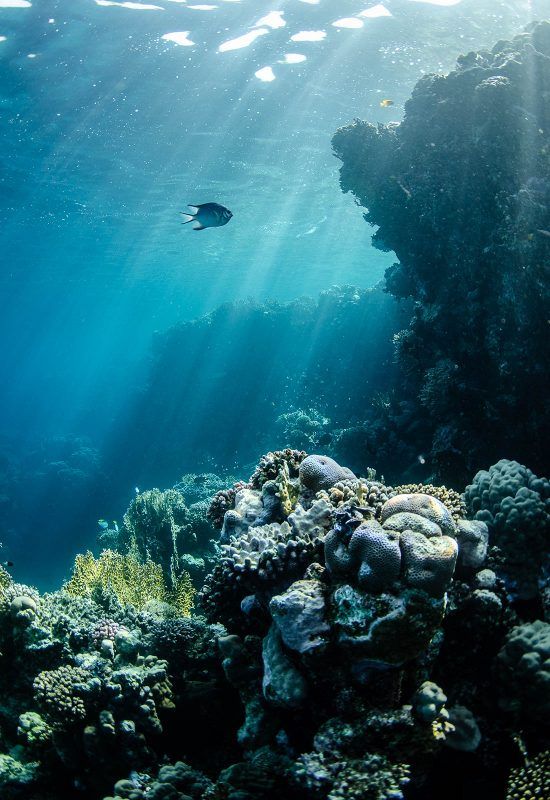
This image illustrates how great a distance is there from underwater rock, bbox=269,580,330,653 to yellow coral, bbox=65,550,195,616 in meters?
4.36

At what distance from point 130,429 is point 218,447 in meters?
7.46

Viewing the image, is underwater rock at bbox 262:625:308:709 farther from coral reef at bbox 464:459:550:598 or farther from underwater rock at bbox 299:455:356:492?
coral reef at bbox 464:459:550:598

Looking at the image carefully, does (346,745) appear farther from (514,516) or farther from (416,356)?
(416,356)

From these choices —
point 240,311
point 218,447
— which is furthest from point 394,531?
point 240,311

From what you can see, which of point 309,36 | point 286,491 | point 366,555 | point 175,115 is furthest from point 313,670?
point 175,115

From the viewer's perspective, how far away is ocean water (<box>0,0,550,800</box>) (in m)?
4.96

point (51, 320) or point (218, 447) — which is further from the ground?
point (51, 320)

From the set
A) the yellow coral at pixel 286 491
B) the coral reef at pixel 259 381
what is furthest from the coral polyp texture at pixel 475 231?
the coral reef at pixel 259 381

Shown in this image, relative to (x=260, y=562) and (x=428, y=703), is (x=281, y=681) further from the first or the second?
(x=428, y=703)

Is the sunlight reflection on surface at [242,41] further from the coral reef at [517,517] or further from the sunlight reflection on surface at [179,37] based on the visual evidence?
the coral reef at [517,517]

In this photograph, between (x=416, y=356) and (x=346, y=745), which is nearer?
(x=346, y=745)

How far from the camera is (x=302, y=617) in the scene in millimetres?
3678

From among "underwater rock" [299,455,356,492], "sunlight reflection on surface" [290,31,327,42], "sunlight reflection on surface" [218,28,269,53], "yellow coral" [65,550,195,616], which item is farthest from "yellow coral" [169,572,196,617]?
"sunlight reflection on surface" [290,31,327,42]

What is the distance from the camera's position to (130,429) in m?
30.0
